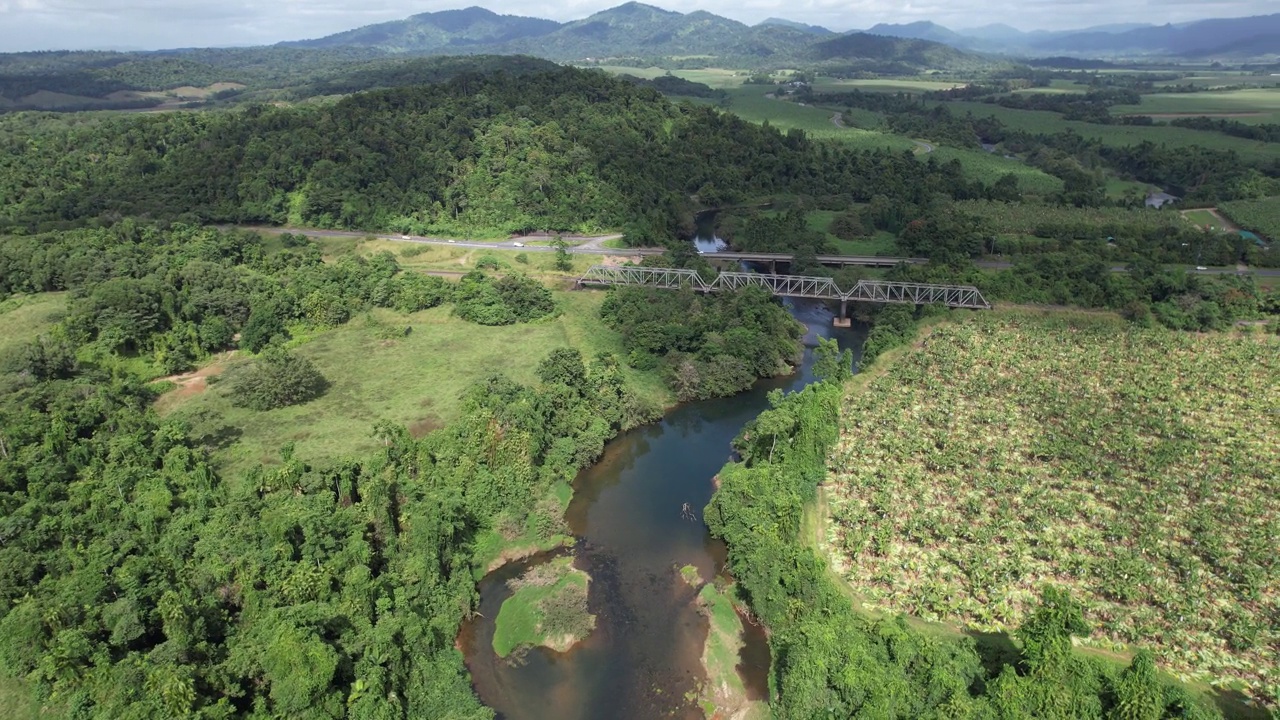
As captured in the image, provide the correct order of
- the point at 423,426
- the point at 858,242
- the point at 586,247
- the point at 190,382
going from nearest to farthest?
the point at 423,426 → the point at 190,382 → the point at 586,247 → the point at 858,242

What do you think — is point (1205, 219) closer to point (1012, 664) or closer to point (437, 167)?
point (1012, 664)

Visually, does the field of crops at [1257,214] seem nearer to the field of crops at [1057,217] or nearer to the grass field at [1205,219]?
the grass field at [1205,219]

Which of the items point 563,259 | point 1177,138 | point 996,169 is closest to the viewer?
point 563,259

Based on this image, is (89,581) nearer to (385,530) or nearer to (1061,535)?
(385,530)

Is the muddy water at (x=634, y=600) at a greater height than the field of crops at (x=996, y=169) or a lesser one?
lesser

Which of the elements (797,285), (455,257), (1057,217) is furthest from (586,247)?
(1057,217)

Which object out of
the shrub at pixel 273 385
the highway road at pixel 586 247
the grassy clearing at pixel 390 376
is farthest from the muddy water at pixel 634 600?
the highway road at pixel 586 247

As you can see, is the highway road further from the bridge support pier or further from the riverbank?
the riverbank

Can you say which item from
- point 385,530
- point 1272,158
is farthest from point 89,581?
point 1272,158
